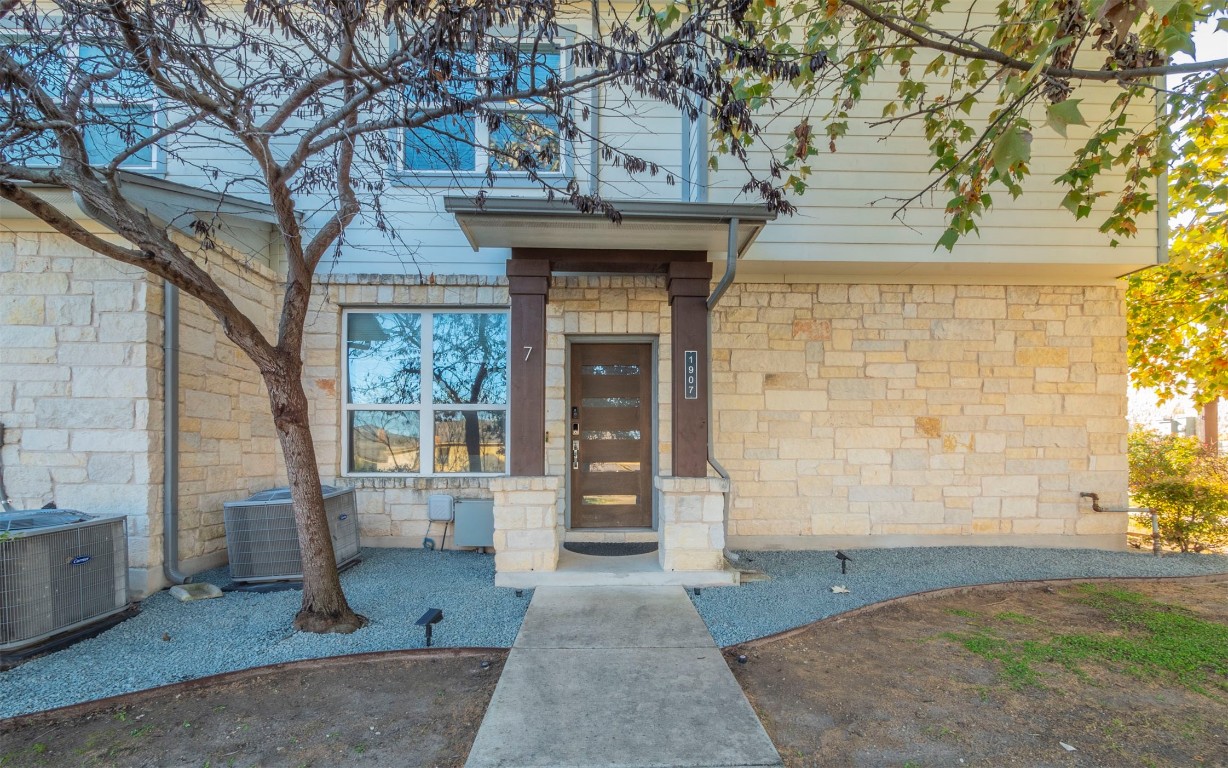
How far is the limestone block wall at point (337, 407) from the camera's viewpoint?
5.64 m

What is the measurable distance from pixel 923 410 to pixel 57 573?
277 inches

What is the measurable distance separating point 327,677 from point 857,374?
17.2ft

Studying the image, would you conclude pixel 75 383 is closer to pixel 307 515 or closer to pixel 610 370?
pixel 307 515

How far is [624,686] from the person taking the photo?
2.85 meters

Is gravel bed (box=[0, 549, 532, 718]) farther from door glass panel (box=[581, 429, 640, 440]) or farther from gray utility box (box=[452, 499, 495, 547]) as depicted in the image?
door glass panel (box=[581, 429, 640, 440])

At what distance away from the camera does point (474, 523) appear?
17.9 feet

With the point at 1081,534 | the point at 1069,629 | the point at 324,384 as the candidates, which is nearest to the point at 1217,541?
the point at 1081,534

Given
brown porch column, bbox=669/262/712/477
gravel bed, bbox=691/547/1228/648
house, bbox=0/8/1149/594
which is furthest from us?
house, bbox=0/8/1149/594

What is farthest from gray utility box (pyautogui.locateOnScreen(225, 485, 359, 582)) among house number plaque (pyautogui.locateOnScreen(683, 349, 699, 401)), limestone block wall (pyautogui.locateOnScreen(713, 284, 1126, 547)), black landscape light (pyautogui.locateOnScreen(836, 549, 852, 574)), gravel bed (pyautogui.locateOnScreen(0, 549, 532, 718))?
black landscape light (pyautogui.locateOnScreen(836, 549, 852, 574))

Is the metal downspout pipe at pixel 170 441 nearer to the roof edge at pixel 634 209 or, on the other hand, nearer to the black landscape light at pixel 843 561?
the roof edge at pixel 634 209

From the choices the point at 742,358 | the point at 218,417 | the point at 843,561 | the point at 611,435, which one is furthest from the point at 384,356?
the point at 843,561

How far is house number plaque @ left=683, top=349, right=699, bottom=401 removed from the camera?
477 centimetres

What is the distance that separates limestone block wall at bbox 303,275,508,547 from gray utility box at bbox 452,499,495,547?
203 mm

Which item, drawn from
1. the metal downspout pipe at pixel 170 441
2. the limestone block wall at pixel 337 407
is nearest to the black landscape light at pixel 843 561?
the limestone block wall at pixel 337 407
